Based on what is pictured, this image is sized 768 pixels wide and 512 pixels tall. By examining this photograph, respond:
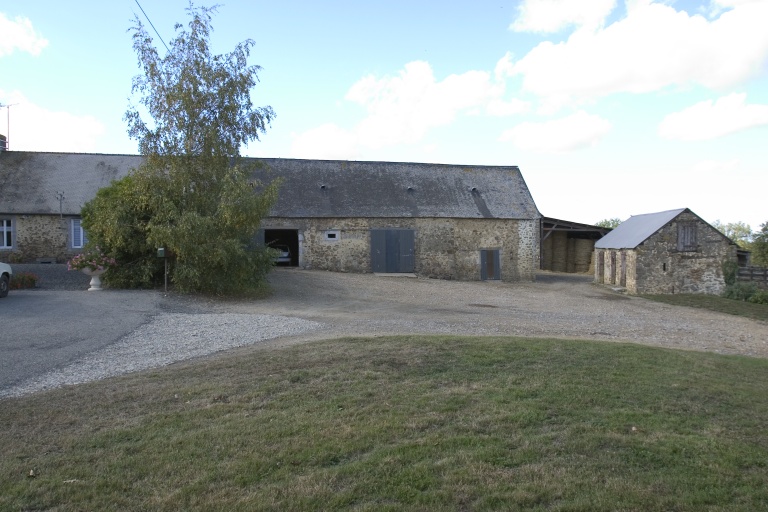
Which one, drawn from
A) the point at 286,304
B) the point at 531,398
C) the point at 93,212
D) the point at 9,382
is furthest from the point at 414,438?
the point at 93,212

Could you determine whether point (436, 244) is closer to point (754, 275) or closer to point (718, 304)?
point (718, 304)

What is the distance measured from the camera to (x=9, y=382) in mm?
6840

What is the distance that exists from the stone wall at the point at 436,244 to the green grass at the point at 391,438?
752 inches

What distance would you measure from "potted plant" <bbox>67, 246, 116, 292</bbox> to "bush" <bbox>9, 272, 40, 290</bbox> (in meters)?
1.37

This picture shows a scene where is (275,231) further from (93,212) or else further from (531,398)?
(531,398)

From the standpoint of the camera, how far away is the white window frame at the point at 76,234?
24422 millimetres

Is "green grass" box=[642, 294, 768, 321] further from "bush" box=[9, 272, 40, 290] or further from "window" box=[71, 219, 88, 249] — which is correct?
"window" box=[71, 219, 88, 249]

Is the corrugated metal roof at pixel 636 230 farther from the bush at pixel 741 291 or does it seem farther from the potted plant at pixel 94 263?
the potted plant at pixel 94 263

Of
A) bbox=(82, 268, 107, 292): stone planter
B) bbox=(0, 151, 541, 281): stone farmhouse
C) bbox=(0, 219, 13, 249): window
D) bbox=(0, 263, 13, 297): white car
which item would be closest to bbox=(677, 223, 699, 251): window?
bbox=(0, 151, 541, 281): stone farmhouse

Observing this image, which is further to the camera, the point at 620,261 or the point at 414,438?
the point at 620,261

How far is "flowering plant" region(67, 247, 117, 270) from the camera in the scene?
57.0 ft

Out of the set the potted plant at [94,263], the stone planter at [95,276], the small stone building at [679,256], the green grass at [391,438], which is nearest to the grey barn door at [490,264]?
the small stone building at [679,256]

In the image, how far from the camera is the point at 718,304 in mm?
21984

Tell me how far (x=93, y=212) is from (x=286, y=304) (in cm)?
743
